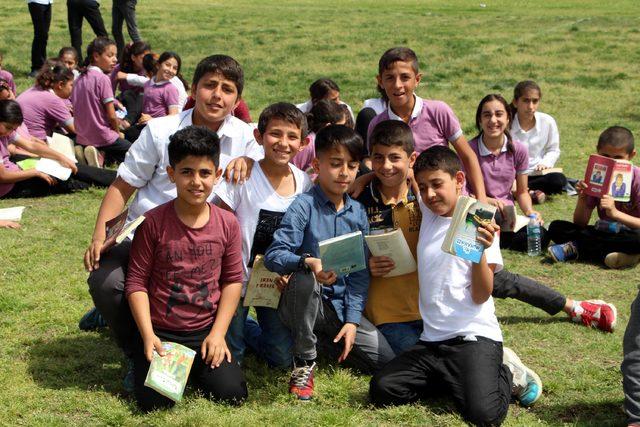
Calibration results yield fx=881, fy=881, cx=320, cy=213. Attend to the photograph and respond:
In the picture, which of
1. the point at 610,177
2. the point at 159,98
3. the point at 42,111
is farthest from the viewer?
the point at 159,98

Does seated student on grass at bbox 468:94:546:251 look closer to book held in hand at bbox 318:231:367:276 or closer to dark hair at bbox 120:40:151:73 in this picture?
book held in hand at bbox 318:231:367:276

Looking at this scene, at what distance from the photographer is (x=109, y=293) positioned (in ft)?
14.3

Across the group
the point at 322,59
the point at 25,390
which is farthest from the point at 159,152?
the point at 322,59

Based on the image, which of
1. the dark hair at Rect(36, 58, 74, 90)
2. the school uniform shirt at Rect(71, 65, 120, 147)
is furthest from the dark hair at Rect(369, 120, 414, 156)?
the dark hair at Rect(36, 58, 74, 90)

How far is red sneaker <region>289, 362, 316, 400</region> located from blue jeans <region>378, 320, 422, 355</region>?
1.58 ft

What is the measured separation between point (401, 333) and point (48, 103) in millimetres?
6082

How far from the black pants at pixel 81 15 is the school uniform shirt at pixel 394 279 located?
1066 centimetres

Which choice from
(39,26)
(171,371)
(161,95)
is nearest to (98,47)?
(161,95)

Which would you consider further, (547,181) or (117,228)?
(547,181)

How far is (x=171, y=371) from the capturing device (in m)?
4.05

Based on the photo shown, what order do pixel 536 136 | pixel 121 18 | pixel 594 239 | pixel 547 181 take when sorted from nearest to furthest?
pixel 594 239, pixel 536 136, pixel 547 181, pixel 121 18

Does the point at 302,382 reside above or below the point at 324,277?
below

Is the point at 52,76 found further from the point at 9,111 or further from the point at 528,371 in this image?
the point at 528,371

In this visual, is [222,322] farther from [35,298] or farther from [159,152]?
[35,298]
